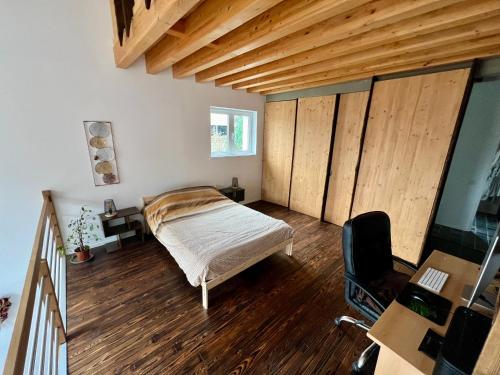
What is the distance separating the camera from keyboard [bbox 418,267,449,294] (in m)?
1.26

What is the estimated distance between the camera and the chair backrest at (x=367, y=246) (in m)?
1.46

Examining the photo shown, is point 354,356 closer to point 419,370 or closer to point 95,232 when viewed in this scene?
point 419,370

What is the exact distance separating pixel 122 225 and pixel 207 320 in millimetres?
1907

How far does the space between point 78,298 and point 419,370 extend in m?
2.64

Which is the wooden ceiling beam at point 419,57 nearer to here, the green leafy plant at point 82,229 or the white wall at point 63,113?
the white wall at point 63,113

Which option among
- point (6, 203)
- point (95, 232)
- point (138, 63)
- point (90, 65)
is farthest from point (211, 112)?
point (6, 203)

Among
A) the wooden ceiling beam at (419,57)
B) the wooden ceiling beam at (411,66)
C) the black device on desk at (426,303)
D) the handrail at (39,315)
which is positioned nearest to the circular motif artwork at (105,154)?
the handrail at (39,315)

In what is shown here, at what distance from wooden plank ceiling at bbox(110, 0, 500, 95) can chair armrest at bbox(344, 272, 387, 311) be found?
5.70 feet

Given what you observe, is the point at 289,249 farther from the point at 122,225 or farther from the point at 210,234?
the point at 122,225

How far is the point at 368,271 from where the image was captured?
157 centimetres

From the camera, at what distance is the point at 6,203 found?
2.14 meters

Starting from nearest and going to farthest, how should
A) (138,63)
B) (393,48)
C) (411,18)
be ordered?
(411,18) → (393,48) → (138,63)

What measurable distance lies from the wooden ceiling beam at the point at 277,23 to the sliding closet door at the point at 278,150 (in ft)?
6.98

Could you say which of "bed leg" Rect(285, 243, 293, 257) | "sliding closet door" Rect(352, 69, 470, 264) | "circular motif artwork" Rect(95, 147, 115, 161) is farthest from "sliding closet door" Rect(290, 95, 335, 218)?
"circular motif artwork" Rect(95, 147, 115, 161)
